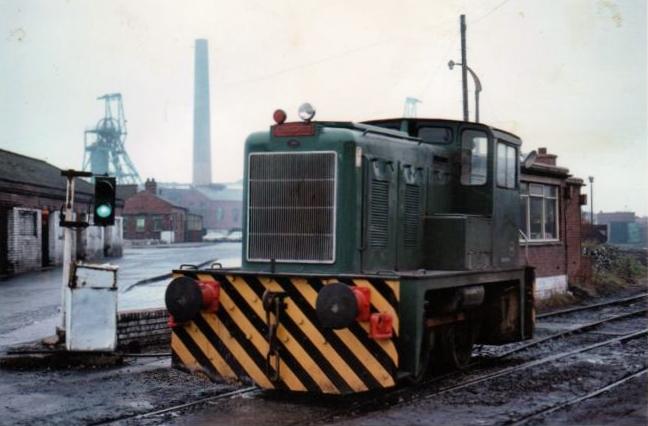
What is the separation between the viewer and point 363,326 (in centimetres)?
712

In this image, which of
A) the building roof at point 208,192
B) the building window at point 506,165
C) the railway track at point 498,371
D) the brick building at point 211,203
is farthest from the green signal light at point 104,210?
the brick building at point 211,203

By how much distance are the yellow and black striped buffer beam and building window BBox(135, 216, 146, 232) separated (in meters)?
53.4

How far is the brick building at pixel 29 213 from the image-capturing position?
24.0 m

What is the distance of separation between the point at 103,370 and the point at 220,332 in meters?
2.57

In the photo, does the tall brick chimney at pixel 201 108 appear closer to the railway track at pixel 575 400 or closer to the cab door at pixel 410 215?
the cab door at pixel 410 215

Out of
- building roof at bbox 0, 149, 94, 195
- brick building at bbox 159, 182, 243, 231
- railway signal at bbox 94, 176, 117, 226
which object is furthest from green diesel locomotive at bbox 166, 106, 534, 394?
brick building at bbox 159, 182, 243, 231

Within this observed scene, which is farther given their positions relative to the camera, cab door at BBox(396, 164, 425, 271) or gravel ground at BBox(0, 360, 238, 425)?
cab door at BBox(396, 164, 425, 271)

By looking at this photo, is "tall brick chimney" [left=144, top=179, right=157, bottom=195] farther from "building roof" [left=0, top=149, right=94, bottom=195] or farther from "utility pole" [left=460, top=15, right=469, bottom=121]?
"utility pole" [left=460, top=15, right=469, bottom=121]

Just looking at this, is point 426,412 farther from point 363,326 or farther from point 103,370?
point 103,370

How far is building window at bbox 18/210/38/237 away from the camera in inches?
978

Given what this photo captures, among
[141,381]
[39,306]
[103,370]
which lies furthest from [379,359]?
[39,306]

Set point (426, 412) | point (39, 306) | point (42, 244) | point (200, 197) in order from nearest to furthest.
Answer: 1. point (426, 412)
2. point (39, 306)
3. point (42, 244)
4. point (200, 197)

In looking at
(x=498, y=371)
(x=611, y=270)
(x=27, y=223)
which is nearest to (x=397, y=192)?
(x=498, y=371)

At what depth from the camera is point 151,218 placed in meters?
59.8
